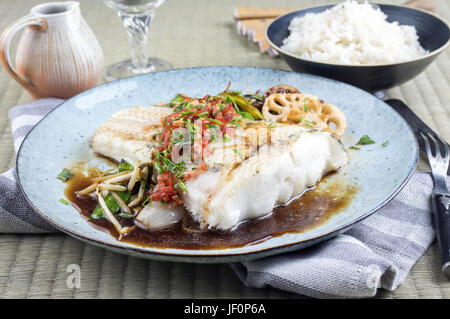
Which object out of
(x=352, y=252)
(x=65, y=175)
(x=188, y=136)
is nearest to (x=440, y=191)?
(x=352, y=252)

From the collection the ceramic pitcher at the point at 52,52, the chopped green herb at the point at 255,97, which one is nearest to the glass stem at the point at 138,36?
the ceramic pitcher at the point at 52,52

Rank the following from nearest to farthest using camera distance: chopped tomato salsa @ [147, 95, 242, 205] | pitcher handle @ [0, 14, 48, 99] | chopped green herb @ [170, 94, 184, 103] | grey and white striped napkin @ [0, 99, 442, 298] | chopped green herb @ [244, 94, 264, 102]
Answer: grey and white striped napkin @ [0, 99, 442, 298] < chopped tomato salsa @ [147, 95, 242, 205] < chopped green herb @ [170, 94, 184, 103] < chopped green herb @ [244, 94, 264, 102] < pitcher handle @ [0, 14, 48, 99]

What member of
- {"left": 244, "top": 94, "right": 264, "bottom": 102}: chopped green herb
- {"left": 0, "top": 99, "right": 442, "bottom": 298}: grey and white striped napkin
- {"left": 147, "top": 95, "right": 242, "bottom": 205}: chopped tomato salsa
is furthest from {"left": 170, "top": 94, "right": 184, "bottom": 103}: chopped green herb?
{"left": 0, "top": 99, "right": 442, "bottom": 298}: grey and white striped napkin

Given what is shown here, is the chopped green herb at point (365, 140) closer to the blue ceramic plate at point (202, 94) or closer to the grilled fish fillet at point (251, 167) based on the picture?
the blue ceramic plate at point (202, 94)

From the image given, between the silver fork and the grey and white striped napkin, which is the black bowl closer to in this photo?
the silver fork

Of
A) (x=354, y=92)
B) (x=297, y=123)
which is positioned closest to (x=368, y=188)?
(x=297, y=123)

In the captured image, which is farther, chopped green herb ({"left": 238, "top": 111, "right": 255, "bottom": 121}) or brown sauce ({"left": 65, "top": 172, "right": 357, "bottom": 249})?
chopped green herb ({"left": 238, "top": 111, "right": 255, "bottom": 121})
